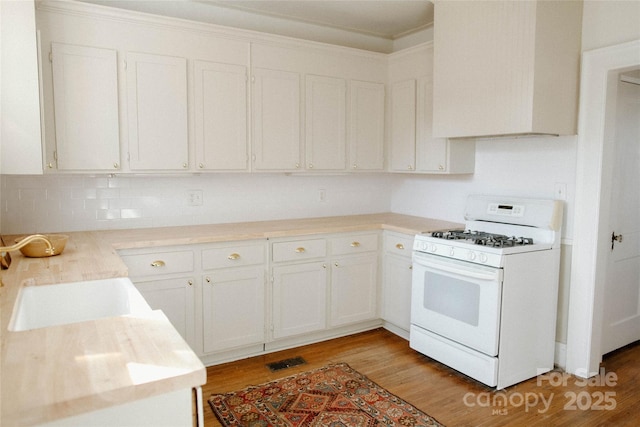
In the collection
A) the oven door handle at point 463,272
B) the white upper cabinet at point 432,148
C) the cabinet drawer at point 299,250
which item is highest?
the white upper cabinet at point 432,148

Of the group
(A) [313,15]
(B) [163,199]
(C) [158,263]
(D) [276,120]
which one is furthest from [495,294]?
(A) [313,15]

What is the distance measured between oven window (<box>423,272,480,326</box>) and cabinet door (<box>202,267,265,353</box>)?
1.21m

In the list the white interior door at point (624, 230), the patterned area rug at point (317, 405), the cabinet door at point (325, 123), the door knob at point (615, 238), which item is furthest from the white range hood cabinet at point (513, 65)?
the patterned area rug at point (317, 405)

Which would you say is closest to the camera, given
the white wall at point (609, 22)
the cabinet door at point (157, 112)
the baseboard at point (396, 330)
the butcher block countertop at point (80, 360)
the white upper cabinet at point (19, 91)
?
the butcher block countertop at point (80, 360)

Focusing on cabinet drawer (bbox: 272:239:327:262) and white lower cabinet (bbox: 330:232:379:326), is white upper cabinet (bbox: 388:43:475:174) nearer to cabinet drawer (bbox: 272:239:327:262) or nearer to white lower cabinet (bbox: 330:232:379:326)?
white lower cabinet (bbox: 330:232:379:326)

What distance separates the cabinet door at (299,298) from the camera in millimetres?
3354

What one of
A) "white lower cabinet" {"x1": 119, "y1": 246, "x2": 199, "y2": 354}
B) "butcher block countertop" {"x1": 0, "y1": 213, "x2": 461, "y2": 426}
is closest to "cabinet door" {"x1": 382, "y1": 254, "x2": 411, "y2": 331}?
"white lower cabinet" {"x1": 119, "y1": 246, "x2": 199, "y2": 354}

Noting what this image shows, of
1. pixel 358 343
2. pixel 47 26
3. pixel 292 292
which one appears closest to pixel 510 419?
pixel 358 343

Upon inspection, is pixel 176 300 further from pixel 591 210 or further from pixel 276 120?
pixel 591 210

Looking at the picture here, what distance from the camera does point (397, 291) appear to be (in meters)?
3.69

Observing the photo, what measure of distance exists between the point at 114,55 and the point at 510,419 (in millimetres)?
3275

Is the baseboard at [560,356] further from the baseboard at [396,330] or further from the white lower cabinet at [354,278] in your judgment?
the white lower cabinet at [354,278]

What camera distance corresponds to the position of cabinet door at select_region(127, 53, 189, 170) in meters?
2.99

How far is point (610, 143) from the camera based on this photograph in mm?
2912
